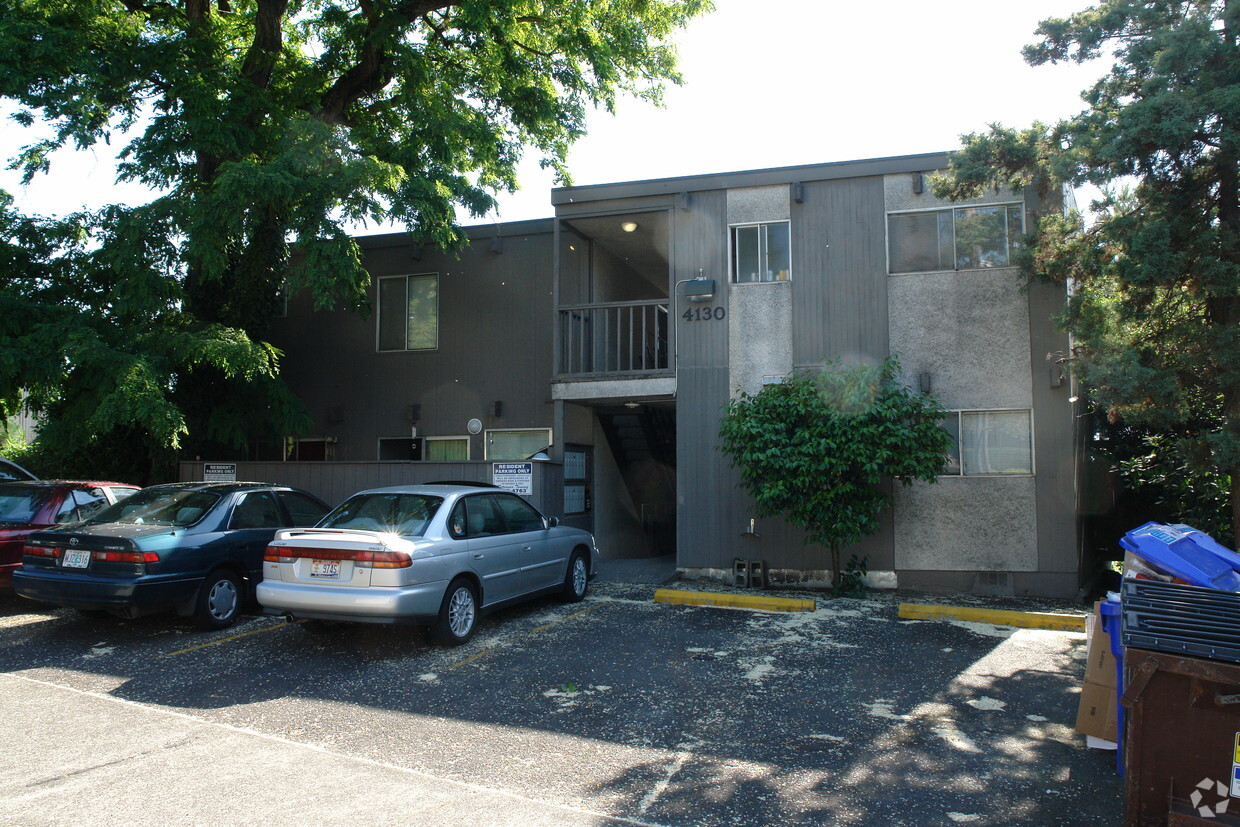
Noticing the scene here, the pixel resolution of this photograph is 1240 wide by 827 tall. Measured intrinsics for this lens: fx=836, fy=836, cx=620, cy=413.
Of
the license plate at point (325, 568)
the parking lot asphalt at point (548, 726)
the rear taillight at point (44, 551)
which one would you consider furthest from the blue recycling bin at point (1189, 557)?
the rear taillight at point (44, 551)

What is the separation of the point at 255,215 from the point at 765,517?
8294mm

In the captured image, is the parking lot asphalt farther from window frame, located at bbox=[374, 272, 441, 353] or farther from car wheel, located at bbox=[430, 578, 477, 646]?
window frame, located at bbox=[374, 272, 441, 353]

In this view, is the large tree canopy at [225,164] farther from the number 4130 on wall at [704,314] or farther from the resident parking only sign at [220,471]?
the number 4130 on wall at [704,314]

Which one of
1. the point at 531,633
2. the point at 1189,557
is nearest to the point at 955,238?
the point at 1189,557

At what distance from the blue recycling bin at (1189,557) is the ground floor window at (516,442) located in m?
9.39

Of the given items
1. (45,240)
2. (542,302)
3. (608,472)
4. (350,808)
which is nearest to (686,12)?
(542,302)

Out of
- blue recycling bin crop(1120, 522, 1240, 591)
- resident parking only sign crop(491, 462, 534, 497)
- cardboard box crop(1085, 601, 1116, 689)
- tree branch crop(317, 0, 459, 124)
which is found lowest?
cardboard box crop(1085, 601, 1116, 689)

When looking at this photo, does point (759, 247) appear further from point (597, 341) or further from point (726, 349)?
point (597, 341)

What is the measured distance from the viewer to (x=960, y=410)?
36.6 feet

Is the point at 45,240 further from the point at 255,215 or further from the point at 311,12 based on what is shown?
the point at 311,12

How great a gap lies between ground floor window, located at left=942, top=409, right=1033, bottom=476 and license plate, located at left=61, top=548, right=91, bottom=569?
32.2 feet

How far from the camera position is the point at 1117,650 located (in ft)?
16.0

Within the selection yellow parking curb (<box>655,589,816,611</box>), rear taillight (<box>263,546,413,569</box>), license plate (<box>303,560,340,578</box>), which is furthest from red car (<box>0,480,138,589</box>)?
yellow parking curb (<box>655,589,816,611</box>)

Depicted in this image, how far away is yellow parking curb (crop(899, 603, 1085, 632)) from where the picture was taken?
8.81 m
